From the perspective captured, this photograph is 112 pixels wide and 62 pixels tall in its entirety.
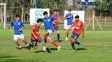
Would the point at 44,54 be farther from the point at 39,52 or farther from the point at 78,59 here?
the point at 78,59

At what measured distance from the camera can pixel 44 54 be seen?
2159 centimetres

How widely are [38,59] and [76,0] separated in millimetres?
68656

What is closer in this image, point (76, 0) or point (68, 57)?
point (68, 57)

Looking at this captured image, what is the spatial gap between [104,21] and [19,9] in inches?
656

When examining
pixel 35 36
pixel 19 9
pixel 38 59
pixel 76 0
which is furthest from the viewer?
pixel 76 0

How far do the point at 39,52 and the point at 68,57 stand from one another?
109 inches

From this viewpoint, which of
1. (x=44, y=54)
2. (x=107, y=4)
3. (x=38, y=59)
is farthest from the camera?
(x=107, y=4)

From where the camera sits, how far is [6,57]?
66.2 feet

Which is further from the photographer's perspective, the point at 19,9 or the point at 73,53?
the point at 19,9

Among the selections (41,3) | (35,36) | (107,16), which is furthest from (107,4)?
(35,36)

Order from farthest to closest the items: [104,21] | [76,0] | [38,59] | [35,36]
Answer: [76,0] < [104,21] < [35,36] < [38,59]

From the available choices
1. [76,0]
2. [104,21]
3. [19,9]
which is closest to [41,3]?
[19,9]

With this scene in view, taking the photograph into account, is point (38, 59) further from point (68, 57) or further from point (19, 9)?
point (19, 9)

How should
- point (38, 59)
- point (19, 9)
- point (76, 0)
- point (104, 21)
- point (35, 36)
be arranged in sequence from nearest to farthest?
1. point (38, 59)
2. point (35, 36)
3. point (19, 9)
4. point (104, 21)
5. point (76, 0)
